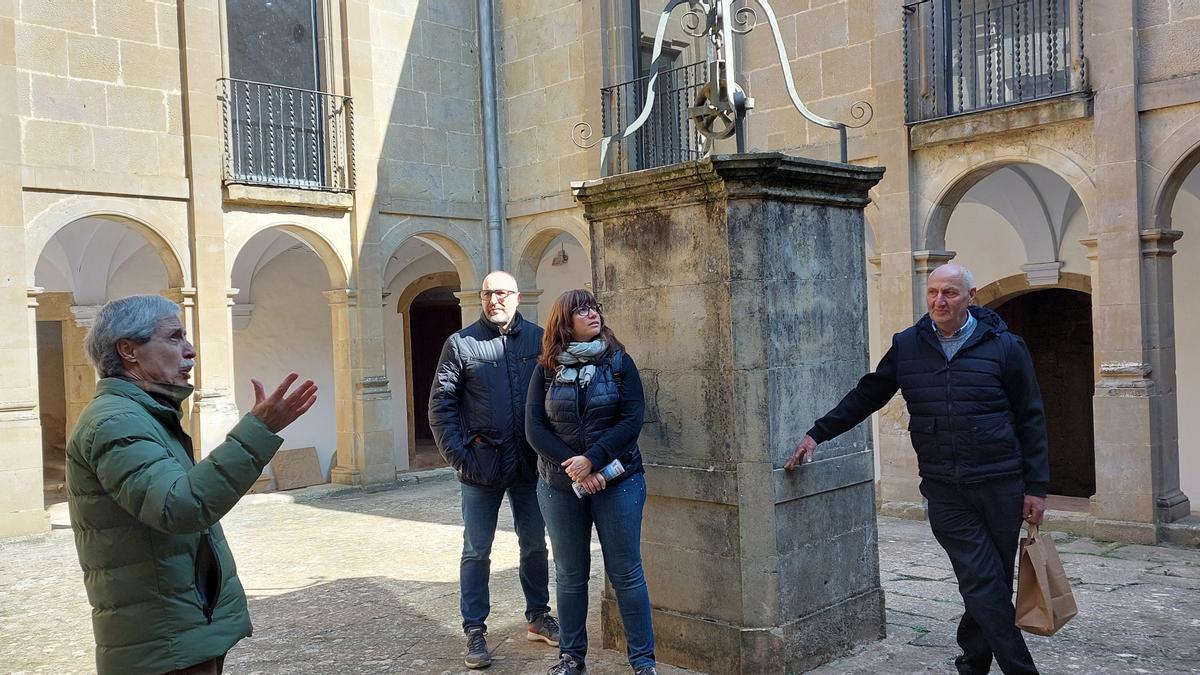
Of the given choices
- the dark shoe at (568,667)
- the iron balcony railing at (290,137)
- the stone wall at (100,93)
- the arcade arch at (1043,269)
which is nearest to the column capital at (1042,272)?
the arcade arch at (1043,269)

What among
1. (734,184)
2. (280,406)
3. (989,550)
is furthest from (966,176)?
(280,406)

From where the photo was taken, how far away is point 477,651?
185 inches

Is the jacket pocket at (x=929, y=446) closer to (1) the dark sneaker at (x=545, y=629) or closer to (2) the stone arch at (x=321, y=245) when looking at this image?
(1) the dark sneaker at (x=545, y=629)

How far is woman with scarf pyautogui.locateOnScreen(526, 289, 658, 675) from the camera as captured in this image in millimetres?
3973

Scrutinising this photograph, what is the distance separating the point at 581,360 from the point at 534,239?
9.33 metres

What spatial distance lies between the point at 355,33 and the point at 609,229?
28.2 feet

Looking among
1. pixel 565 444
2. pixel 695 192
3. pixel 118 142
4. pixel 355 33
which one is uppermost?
pixel 355 33

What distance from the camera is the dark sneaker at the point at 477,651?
4.68m

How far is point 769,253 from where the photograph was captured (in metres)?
4.30

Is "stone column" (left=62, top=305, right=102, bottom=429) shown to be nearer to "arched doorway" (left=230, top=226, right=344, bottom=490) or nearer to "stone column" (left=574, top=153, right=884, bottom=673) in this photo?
"arched doorway" (left=230, top=226, right=344, bottom=490)

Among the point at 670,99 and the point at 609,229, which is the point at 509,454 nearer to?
the point at 609,229

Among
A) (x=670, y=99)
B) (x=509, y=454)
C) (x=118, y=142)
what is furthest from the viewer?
(x=670, y=99)

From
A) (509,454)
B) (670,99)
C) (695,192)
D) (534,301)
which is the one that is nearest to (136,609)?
(509,454)

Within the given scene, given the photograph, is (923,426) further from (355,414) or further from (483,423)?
(355,414)
